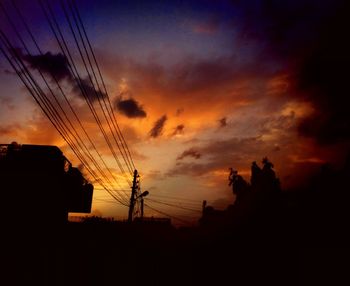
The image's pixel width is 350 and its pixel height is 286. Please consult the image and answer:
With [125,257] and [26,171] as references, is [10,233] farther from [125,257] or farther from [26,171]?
[125,257]

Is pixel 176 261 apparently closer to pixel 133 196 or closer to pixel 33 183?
pixel 133 196

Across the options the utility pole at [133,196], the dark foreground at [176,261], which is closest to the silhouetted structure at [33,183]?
the dark foreground at [176,261]

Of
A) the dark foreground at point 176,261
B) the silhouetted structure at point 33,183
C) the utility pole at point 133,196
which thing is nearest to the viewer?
the dark foreground at point 176,261

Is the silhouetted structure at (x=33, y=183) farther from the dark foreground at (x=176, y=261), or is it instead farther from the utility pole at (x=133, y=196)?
the utility pole at (x=133, y=196)

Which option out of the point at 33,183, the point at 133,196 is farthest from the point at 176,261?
the point at 33,183

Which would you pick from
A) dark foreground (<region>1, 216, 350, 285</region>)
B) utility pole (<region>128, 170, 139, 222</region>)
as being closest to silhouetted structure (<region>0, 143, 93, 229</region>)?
dark foreground (<region>1, 216, 350, 285</region>)

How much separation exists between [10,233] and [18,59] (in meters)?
15.5

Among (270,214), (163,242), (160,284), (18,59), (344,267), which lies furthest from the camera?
(163,242)

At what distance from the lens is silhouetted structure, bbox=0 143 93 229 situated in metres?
19.5

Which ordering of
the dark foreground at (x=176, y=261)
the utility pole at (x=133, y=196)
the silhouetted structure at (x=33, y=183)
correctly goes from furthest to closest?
the utility pole at (x=133, y=196), the silhouetted structure at (x=33, y=183), the dark foreground at (x=176, y=261)

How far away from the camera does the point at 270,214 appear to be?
1867 centimetres

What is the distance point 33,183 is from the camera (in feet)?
66.3

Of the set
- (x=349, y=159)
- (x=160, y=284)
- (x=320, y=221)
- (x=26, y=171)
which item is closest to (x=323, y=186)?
(x=320, y=221)

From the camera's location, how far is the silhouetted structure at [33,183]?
1955 centimetres
